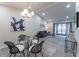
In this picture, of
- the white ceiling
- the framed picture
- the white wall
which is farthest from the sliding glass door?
the framed picture

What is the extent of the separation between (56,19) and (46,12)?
92 cm

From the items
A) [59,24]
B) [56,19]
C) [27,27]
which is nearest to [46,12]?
[56,19]

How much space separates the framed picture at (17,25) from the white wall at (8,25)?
234 mm

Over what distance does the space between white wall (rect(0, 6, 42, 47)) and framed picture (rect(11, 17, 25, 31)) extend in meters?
0.23

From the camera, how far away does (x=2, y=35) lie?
562 cm

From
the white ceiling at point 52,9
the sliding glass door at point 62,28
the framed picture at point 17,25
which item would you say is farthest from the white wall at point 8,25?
the sliding glass door at point 62,28

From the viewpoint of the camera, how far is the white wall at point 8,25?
5594 millimetres

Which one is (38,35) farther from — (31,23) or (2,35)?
(2,35)

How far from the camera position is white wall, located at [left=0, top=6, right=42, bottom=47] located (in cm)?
559

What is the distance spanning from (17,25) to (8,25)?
59cm

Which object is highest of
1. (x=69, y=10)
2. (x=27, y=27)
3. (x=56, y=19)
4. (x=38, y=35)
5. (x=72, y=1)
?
(x=72, y=1)

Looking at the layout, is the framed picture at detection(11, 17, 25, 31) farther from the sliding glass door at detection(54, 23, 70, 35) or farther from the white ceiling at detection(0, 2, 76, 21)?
the sliding glass door at detection(54, 23, 70, 35)

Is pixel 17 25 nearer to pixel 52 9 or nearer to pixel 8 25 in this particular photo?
pixel 8 25

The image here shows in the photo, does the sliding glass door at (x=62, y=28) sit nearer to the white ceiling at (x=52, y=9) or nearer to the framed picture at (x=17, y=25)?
the white ceiling at (x=52, y=9)
